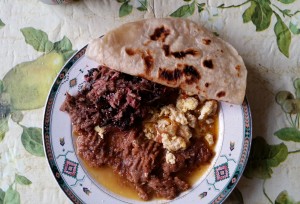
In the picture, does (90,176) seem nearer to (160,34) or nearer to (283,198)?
(160,34)

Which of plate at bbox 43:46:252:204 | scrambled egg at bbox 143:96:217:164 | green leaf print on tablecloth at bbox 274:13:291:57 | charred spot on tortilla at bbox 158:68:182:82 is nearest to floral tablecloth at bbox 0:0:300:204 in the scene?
green leaf print on tablecloth at bbox 274:13:291:57

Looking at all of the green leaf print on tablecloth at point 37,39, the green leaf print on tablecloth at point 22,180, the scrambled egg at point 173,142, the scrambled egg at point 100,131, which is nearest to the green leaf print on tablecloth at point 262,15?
the scrambled egg at point 173,142

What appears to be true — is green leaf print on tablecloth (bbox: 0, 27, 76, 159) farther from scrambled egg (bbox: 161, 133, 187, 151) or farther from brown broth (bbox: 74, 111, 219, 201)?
scrambled egg (bbox: 161, 133, 187, 151)

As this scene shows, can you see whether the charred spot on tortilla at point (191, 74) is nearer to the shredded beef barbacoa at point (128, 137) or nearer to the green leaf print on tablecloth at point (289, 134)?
the shredded beef barbacoa at point (128, 137)

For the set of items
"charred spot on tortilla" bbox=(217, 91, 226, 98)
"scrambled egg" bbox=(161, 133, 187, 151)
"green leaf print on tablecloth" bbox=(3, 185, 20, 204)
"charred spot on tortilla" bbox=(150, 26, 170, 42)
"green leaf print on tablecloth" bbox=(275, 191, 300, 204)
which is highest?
"charred spot on tortilla" bbox=(150, 26, 170, 42)

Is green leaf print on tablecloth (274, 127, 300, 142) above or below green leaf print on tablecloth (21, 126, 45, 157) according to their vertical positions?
above

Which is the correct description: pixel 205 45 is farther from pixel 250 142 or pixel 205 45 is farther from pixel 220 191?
pixel 220 191

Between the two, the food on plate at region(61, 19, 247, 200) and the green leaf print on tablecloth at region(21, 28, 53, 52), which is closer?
the food on plate at region(61, 19, 247, 200)

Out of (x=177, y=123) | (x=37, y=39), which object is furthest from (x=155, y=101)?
(x=37, y=39)
